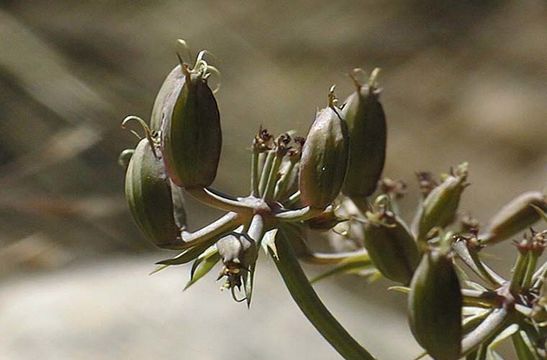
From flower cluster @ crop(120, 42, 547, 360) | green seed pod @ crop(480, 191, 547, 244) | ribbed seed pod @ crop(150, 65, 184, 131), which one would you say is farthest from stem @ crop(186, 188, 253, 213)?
green seed pod @ crop(480, 191, 547, 244)

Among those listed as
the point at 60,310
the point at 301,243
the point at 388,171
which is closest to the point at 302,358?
the point at 60,310

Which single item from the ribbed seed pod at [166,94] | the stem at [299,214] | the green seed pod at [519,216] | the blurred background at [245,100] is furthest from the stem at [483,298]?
the blurred background at [245,100]

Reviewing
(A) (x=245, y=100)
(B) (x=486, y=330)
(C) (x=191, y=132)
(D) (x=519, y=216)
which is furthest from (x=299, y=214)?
(A) (x=245, y=100)

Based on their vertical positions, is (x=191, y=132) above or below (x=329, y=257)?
above

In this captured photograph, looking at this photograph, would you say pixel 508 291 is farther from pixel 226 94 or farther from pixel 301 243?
pixel 226 94

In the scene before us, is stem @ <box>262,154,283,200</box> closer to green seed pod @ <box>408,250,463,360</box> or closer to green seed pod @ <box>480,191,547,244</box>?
green seed pod @ <box>408,250,463,360</box>

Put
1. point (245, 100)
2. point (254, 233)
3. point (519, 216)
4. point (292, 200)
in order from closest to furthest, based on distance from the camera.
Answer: point (254, 233)
point (292, 200)
point (519, 216)
point (245, 100)

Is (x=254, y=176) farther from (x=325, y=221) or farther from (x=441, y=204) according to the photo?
(x=441, y=204)
